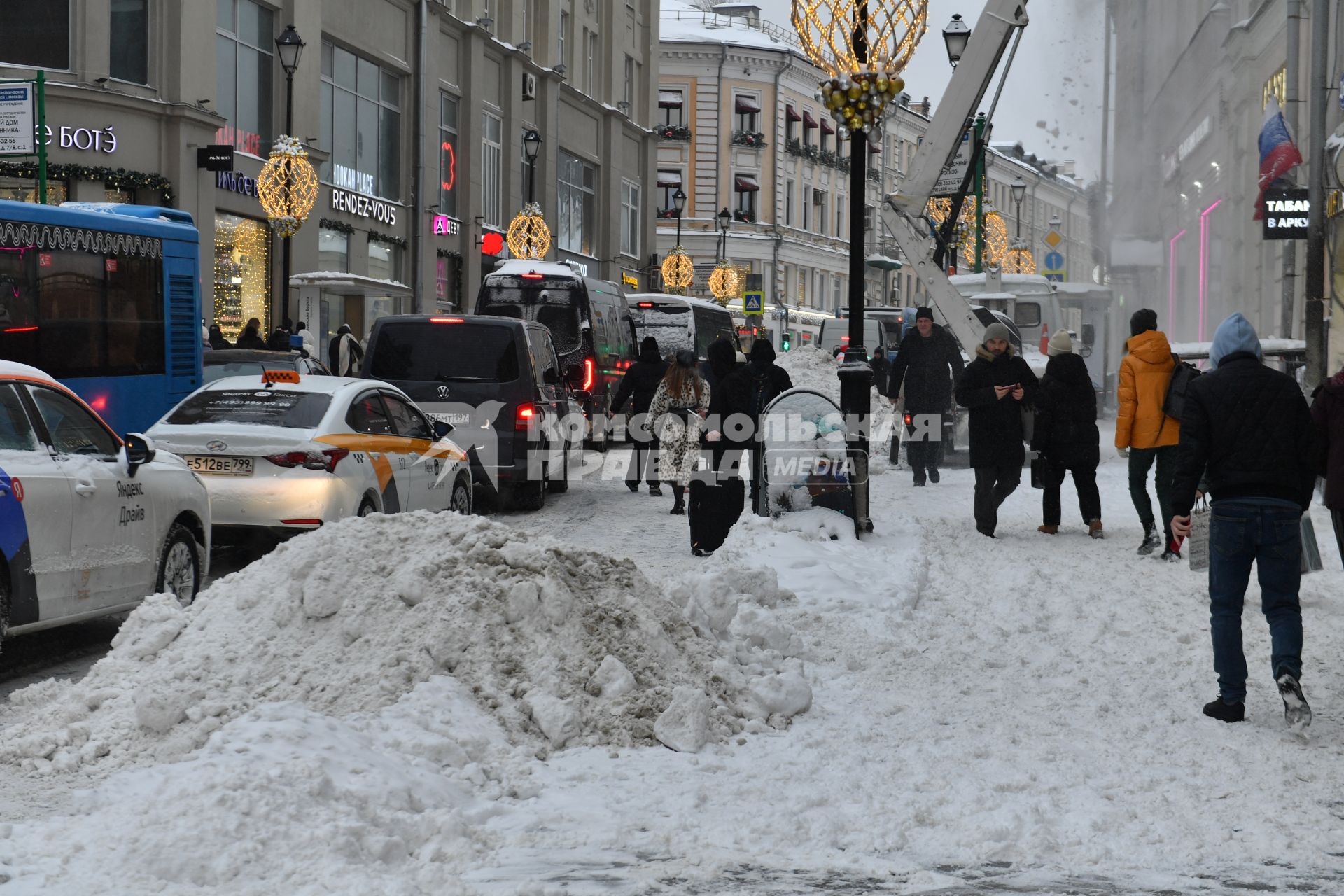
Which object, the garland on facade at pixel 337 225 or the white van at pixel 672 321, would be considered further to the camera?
the white van at pixel 672 321

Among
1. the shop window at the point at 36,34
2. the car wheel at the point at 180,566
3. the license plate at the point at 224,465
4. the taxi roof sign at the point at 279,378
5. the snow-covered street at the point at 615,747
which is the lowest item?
the snow-covered street at the point at 615,747

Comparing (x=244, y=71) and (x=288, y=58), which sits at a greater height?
(x=244, y=71)

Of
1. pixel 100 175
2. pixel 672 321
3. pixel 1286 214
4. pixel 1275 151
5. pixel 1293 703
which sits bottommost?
pixel 1293 703

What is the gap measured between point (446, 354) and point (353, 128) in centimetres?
2030

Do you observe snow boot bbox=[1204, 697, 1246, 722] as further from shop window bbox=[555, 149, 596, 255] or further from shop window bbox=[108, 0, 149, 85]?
shop window bbox=[555, 149, 596, 255]

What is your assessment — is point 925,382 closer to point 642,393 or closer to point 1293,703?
point 642,393

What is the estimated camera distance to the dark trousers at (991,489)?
1406 centimetres

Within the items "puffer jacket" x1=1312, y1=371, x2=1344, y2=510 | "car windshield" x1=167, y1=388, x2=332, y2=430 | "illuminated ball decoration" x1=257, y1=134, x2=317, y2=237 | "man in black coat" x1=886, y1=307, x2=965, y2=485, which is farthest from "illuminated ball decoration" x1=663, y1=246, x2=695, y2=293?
"puffer jacket" x1=1312, y1=371, x2=1344, y2=510

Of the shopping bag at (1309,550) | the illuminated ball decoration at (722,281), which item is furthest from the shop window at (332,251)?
the illuminated ball decoration at (722,281)

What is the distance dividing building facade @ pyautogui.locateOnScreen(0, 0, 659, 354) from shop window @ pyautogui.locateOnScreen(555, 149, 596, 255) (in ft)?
0.35

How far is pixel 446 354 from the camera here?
Result: 16203 millimetres

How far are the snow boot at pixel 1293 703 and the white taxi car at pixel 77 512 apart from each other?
5.69m

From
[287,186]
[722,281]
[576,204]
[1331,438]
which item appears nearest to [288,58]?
[287,186]

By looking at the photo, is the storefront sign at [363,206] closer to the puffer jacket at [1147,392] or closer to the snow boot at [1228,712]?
the puffer jacket at [1147,392]
